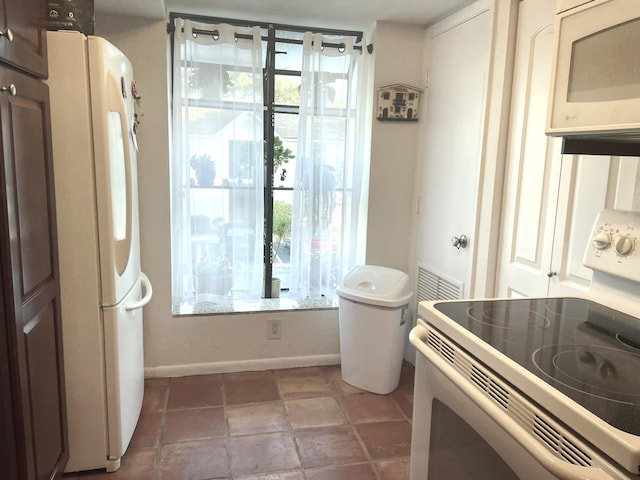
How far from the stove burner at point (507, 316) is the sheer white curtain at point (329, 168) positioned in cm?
165

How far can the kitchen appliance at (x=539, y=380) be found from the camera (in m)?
0.78

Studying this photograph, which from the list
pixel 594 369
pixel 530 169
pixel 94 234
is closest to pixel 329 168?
pixel 530 169

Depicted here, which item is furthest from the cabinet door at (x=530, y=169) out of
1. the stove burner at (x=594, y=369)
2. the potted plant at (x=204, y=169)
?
the potted plant at (x=204, y=169)

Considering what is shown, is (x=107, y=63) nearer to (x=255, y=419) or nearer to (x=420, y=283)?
(x=255, y=419)

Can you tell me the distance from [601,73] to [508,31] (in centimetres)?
105

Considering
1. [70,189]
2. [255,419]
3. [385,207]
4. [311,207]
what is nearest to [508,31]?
[385,207]

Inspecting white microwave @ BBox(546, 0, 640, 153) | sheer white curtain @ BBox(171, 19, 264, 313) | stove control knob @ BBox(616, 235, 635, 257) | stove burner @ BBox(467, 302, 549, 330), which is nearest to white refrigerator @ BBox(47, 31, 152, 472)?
sheer white curtain @ BBox(171, 19, 264, 313)

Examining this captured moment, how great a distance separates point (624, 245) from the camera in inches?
53.6

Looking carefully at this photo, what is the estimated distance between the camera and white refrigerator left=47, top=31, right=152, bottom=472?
1710mm

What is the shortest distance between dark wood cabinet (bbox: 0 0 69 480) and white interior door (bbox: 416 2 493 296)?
1.88m

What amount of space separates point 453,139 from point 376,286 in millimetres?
928

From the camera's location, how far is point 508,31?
210 cm

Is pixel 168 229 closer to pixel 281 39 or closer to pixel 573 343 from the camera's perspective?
pixel 281 39

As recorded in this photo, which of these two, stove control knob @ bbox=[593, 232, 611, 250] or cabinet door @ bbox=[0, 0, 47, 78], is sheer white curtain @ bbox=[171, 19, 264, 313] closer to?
cabinet door @ bbox=[0, 0, 47, 78]
